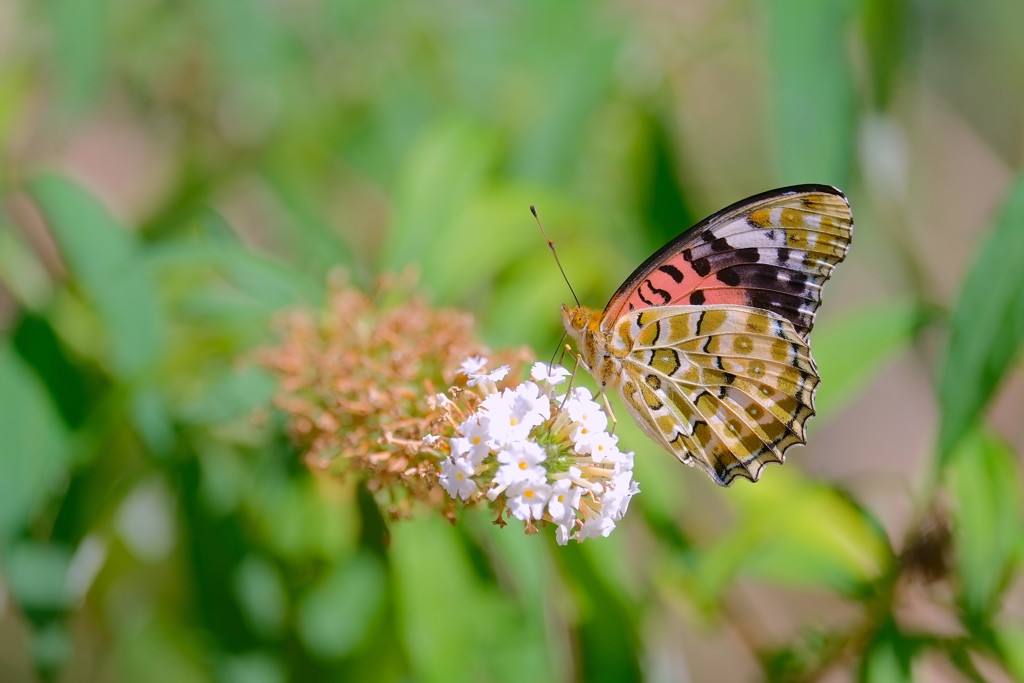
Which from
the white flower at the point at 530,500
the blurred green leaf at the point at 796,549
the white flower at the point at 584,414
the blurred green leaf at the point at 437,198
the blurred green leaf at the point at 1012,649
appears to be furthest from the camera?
the blurred green leaf at the point at 437,198

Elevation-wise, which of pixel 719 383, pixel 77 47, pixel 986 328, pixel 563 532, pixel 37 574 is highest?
pixel 77 47

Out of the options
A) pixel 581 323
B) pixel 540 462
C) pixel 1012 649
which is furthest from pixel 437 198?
pixel 1012 649

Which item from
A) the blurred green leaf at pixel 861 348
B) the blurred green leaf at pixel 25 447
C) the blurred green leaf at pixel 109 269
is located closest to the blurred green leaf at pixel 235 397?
the blurred green leaf at pixel 109 269

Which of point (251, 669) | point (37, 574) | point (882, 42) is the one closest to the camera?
point (37, 574)

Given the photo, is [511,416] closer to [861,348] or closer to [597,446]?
[597,446]

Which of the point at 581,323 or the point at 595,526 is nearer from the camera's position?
the point at 595,526

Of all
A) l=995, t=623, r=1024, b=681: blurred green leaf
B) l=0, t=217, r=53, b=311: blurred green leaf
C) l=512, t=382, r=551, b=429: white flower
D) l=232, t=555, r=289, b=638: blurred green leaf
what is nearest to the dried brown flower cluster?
l=512, t=382, r=551, b=429: white flower

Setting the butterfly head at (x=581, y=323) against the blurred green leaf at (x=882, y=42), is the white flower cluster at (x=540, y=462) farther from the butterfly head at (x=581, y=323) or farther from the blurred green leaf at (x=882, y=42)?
the blurred green leaf at (x=882, y=42)
